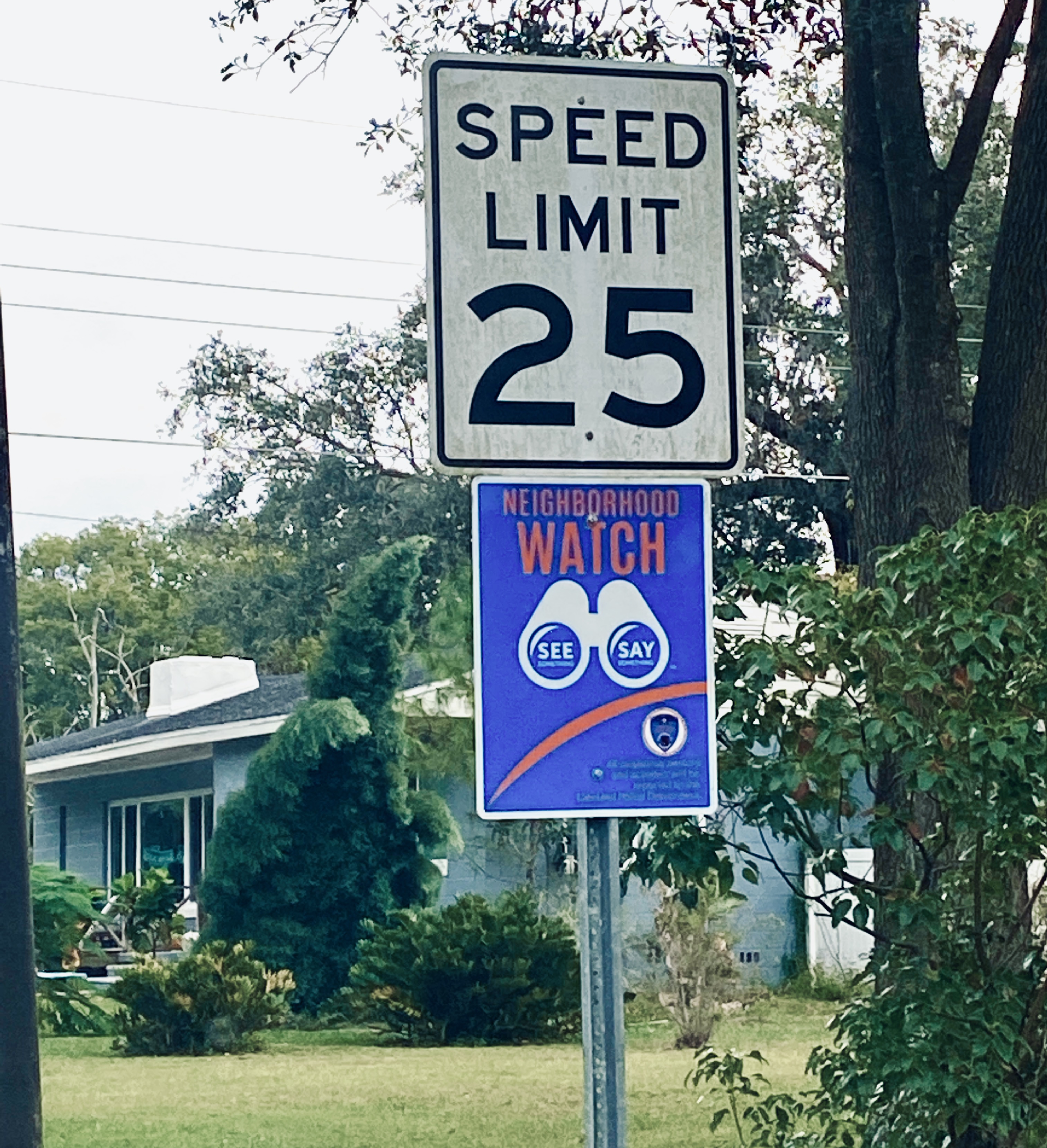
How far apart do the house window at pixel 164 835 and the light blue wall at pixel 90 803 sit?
213mm

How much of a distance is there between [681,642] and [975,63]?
Result: 15.1m

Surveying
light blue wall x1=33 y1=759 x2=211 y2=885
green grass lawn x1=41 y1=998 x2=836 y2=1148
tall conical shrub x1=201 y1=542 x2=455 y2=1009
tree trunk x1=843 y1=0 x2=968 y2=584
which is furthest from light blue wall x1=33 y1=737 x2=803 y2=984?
tree trunk x1=843 y1=0 x2=968 y2=584

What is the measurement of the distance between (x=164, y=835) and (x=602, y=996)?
3034 centimetres

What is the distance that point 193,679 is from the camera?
33.1 m

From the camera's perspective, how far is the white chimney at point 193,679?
1288 inches

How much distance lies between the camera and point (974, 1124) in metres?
5.81

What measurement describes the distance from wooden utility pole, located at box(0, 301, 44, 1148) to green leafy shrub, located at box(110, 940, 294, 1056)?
385 inches

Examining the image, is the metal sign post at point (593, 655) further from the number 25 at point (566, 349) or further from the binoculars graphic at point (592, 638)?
the number 25 at point (566, 349)

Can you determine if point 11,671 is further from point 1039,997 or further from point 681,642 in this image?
point 681,642

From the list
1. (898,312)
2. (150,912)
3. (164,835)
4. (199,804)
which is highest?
(898,312)

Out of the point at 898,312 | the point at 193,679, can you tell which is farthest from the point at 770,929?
the point at 898,312

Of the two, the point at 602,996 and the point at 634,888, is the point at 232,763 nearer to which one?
the point at 634,888

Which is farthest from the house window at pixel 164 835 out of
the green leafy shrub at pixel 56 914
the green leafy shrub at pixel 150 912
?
the green leafy shrub at pixel 56 914

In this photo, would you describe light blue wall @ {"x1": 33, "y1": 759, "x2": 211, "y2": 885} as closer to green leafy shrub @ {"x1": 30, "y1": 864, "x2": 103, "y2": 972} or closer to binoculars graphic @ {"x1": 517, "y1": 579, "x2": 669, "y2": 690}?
green leafy shrub @ {"x1": 30, "y1": 864, "x2": 103, "y2": 972}
